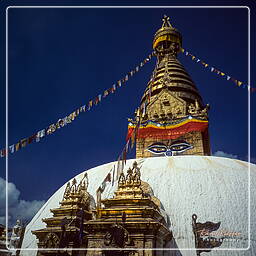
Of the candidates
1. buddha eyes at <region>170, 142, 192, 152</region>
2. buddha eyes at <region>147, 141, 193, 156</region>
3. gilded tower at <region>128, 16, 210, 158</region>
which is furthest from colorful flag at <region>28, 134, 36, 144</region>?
buddha eyes at <region>170, 142, 192, 152</region>

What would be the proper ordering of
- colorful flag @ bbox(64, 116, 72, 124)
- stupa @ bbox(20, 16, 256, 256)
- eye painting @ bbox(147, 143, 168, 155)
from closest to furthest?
stupa @ bbox(20, 16, 256, 256) < colorful flag @ bbox(64, 116, 72, 124) < eye painting @ bbox(147, 143, 168, 155)

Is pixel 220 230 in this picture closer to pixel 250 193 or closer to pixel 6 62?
pixel 250 193

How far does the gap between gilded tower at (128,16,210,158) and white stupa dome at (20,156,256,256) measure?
4258 millimetres

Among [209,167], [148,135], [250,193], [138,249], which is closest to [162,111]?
[148,135]

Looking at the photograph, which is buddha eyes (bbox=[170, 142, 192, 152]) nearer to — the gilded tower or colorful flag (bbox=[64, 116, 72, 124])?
the gilded tower

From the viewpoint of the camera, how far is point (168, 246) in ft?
29.0

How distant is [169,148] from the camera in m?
17.2

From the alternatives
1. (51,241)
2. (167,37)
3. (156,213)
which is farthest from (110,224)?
(167,37)

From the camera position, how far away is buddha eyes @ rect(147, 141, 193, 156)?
17141 millimetres

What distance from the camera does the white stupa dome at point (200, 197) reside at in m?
8.81

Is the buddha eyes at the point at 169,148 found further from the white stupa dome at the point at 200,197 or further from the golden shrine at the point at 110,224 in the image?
the golden shrine at the point at 110,224

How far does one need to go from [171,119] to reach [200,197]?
8844 mm

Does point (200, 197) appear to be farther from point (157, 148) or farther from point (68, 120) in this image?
point (157, 148)

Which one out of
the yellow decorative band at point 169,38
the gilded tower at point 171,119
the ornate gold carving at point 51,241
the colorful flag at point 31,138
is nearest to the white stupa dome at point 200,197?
the ornate gold carving at point 51,241
